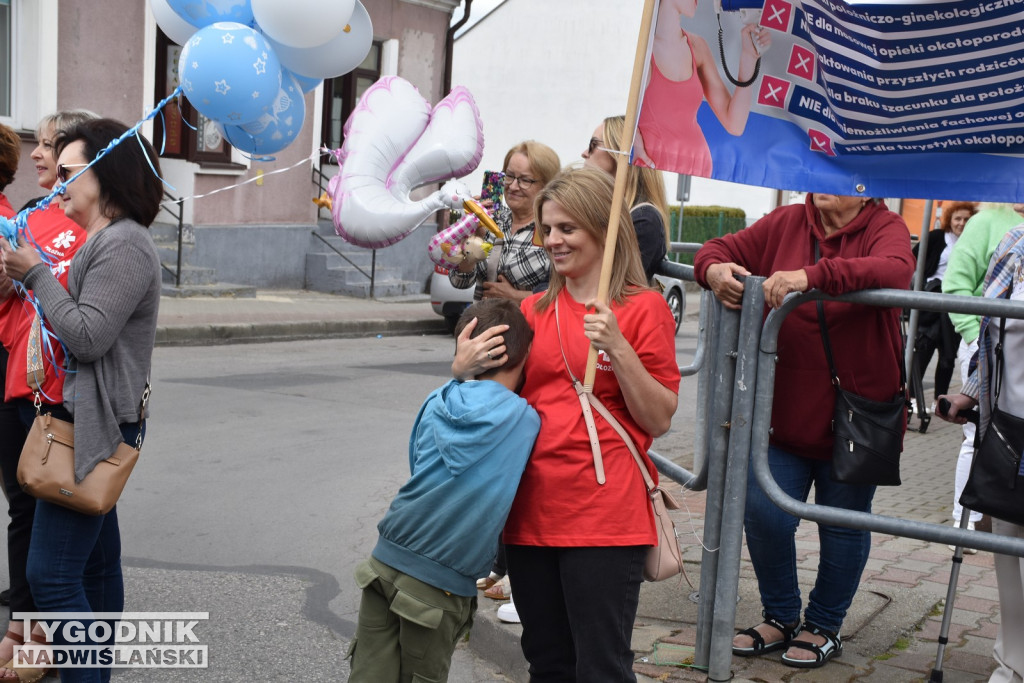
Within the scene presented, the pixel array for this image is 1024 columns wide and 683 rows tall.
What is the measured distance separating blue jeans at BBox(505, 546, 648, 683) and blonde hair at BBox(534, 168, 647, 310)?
0.70m

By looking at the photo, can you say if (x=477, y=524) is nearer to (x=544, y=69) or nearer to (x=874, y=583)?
(x=874, y=583)

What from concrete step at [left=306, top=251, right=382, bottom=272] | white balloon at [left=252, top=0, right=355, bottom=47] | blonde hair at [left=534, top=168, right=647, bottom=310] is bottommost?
concrete step at [left=306, top=251, right=382, bottom=272]

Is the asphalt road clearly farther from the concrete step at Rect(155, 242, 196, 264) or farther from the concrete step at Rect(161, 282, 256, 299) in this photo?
the concrete step at Rect(155, 242, 196, 264)

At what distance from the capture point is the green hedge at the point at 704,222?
89.7 ft

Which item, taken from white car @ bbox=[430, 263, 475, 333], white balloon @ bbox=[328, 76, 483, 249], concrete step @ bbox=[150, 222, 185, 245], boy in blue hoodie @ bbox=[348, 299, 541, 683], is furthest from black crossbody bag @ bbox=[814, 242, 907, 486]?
concrete step @ bbox=[150, 222, 185, 245]

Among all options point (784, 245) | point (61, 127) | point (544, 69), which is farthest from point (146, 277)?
point (544, 69)

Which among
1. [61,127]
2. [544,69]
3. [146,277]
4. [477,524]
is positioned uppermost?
[544,69]

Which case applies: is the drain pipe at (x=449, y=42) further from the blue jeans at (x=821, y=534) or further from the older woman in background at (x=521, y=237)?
the blue jeans at (x=821, y=534)

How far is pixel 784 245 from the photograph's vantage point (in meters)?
4.02

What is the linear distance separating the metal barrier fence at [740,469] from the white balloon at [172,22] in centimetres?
306

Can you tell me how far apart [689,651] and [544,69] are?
3107 centimetres

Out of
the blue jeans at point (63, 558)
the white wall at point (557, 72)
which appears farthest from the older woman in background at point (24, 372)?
the white wall at point (557, 72)

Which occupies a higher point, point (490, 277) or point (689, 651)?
point (490, 277)

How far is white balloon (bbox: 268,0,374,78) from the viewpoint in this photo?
530 cm
